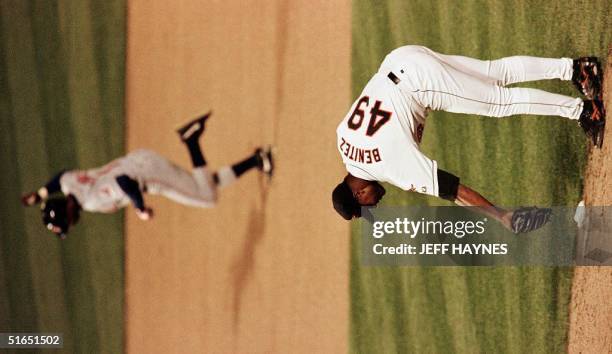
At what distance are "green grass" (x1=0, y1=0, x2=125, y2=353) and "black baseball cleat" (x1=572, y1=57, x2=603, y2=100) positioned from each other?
1951 millimetres

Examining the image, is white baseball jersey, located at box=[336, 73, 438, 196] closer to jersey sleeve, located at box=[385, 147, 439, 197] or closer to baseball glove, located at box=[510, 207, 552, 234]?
jersey sleeve, located at box=[385, 147, 439, 197]

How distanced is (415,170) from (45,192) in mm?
1625

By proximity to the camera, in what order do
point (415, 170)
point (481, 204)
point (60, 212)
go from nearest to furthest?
1. point (415, 170)
2. point (481, 204)
3. point (60, 212)

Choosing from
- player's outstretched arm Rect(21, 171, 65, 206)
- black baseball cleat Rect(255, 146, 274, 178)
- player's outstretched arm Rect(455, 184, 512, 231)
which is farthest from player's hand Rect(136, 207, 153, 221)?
player's outstretched arm Rect(455, 184, 512, 231)

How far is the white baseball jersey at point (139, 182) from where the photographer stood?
2.77m

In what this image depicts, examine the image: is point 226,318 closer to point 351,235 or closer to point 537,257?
point 351,235

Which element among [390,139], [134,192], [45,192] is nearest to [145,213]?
[134,192]

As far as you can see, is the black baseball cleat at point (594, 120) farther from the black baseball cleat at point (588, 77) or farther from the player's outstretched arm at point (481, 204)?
the player's outstretched arm at point (481, 204)

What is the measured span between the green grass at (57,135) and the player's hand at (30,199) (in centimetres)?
5

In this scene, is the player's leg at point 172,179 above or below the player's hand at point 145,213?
above

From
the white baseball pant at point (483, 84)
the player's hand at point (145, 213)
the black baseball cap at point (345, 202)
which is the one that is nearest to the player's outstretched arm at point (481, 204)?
the white baseball pant at point (483, 84)

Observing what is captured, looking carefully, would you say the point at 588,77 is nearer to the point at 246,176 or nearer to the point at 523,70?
the point at 523,70

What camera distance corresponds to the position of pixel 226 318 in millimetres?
2936

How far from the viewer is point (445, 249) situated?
2.71 meters
